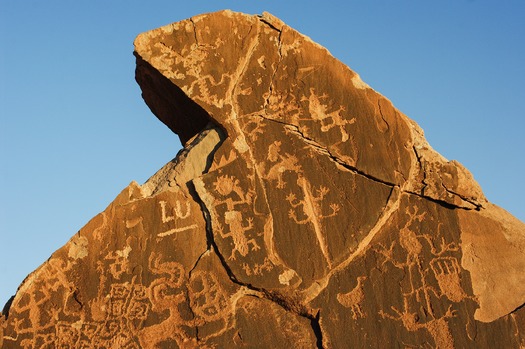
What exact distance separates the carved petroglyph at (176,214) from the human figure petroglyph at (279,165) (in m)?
0.82

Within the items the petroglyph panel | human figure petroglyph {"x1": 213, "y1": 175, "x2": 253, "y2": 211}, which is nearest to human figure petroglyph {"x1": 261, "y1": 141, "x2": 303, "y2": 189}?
human figure petroglyph {"x1": 213, "y1": 175, "x2": 253, "y2": 211}

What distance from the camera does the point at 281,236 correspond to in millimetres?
7926

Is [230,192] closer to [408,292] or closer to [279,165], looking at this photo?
[279,165]

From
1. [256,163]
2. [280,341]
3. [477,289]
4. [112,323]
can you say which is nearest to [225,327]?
[280,341]

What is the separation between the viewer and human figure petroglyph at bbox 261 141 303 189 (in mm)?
8109

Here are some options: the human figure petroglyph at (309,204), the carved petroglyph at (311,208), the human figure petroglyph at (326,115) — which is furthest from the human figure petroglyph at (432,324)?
the human figure petroglyph at (326,115)

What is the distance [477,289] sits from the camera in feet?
25.7

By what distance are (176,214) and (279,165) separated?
1098 mm

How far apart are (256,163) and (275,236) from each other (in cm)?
75

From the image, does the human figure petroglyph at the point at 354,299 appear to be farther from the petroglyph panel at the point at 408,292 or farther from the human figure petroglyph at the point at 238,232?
the human figure petroglyph at the point at 238,232

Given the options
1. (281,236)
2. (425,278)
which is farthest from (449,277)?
(281,236)

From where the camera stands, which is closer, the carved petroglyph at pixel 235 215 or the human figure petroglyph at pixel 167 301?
the human figure petroglyph at pixel 167 301

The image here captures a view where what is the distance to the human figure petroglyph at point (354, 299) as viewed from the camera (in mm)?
7660

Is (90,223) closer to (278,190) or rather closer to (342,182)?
(278,190)
